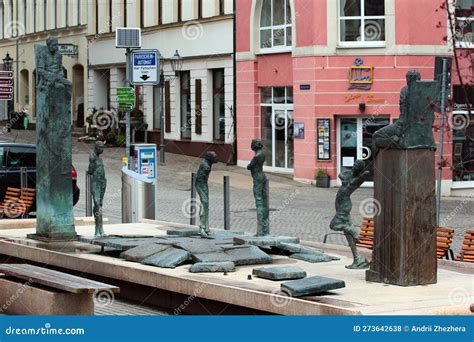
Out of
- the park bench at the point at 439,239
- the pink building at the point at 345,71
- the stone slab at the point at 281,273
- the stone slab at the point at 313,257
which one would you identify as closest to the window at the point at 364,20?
the pink building at the point at 345,71

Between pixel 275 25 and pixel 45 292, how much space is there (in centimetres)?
2677

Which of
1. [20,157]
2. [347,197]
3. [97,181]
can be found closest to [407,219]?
[347,197]

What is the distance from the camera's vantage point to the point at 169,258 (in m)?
14.3

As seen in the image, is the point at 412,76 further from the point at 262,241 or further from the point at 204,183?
the point at 204,183

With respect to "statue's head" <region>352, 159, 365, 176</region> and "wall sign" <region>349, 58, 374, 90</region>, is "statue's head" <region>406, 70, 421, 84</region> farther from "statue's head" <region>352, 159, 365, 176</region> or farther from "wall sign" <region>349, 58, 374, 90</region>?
"wall sign" <region>349, 58, 374, 90</region>

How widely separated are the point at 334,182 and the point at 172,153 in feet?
37.2

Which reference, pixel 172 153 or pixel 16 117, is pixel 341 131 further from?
pixel 16 117

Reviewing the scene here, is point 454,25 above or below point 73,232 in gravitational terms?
above

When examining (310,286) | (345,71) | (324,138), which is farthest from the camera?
(324,138)

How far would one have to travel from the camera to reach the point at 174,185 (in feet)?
116

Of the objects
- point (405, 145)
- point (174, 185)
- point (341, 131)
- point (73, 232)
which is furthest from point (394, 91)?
point (405, 145)

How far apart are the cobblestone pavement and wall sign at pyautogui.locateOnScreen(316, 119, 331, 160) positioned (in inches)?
39.4

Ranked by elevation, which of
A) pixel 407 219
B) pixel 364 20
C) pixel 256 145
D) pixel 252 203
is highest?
pixel 364 20

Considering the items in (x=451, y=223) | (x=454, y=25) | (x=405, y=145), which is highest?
(x=454, y=25)
